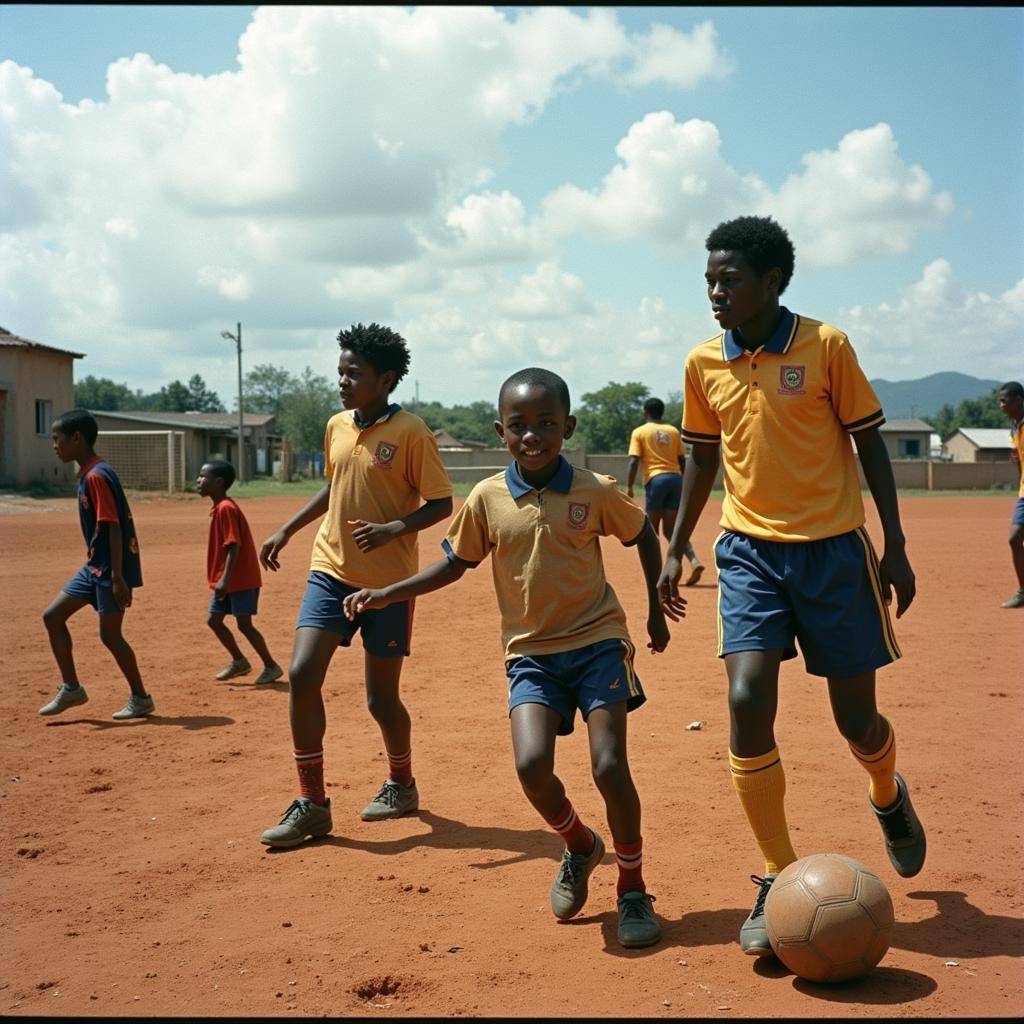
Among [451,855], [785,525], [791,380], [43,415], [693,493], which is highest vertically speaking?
[43,415]

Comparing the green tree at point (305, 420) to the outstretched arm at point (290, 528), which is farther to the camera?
the green tree at point (305, 420)

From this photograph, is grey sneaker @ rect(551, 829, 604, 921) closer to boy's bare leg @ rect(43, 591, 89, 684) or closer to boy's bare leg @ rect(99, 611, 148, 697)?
boy's bare leg @ rect(99, 611, 148, 697)

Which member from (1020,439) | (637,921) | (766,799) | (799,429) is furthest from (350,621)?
(1020,439)

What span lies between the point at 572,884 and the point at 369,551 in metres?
1.88

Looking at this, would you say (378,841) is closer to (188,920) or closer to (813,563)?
(188,920)

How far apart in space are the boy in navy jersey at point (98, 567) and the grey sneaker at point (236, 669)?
1.22 meters

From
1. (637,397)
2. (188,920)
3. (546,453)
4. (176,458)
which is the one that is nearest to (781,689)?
(546,453)

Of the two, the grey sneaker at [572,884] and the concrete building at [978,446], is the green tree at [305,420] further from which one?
the grey sneaker at [572,884]

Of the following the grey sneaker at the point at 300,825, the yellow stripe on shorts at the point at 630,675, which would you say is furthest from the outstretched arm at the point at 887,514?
the grey sneaker at the point at 300,825

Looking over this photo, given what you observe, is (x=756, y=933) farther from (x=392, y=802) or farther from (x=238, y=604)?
(x=238, y=604)

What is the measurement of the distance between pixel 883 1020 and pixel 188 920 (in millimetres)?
2582

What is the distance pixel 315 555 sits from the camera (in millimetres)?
5684

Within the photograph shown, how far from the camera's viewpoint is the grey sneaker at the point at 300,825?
513cm

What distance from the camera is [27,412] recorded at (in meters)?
37.6
